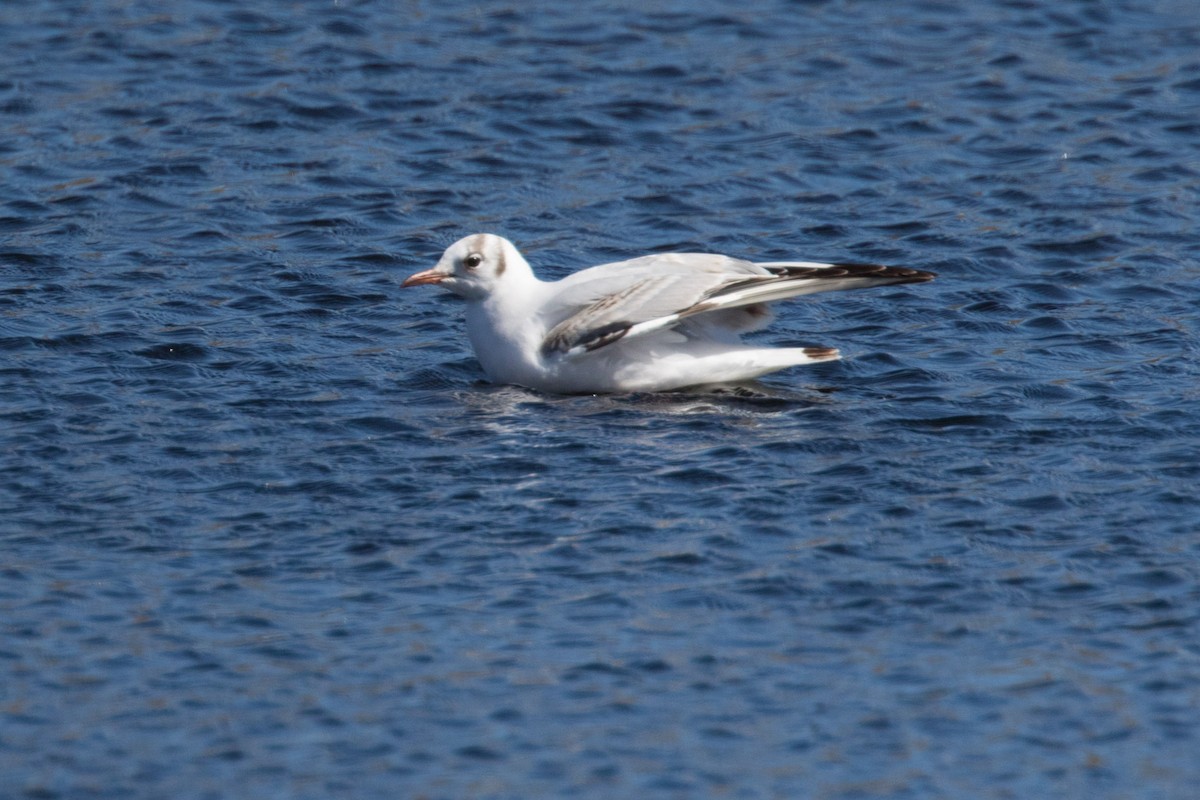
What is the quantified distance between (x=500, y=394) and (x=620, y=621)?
144 inches

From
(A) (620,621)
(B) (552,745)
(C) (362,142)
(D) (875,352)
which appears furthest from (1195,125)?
(B) (552,745)

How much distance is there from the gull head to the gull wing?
0.44 meters

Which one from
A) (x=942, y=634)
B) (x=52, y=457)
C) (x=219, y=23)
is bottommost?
(x=942, y=634)

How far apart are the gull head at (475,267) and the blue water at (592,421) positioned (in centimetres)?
66

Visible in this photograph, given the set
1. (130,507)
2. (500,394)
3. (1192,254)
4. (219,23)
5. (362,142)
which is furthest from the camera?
(219,23)

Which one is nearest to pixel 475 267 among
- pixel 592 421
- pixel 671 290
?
pixel 671 290

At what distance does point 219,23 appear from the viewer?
2012cm

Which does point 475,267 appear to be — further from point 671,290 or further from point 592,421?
point 592,421

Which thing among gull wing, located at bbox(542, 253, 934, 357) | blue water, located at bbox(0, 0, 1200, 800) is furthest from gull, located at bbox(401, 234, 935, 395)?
blue water, located at bbox(0, 0, 1200, 800)

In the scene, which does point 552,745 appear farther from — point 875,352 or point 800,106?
point 800,106

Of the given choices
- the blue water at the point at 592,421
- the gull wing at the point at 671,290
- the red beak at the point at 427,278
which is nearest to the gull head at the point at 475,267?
the red beak at the point at 427,278

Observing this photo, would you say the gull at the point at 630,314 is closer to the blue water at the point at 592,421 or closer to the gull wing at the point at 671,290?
the gull wing at the point at 671,290

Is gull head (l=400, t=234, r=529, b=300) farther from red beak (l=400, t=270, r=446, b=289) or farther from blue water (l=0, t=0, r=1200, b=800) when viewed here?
blue water (l=0, t=0, r=1200, b=800)

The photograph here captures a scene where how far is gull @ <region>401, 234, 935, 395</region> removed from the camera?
12406 millimetres
